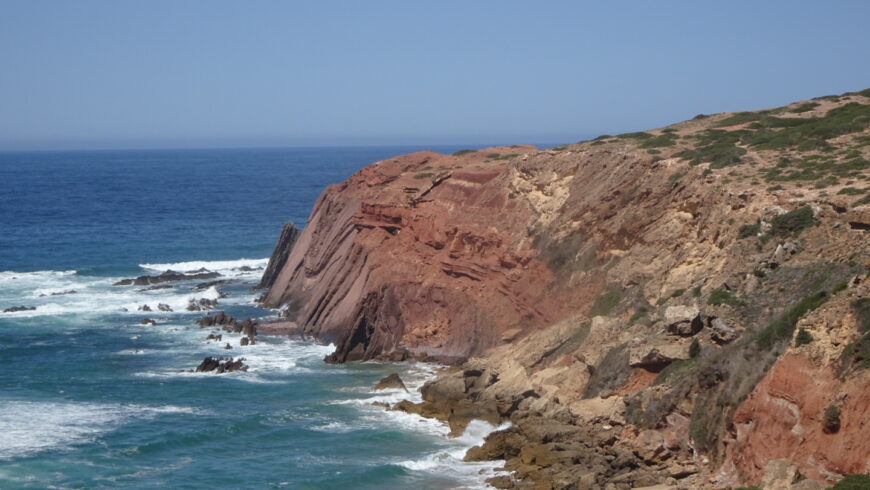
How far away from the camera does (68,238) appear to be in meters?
90.4

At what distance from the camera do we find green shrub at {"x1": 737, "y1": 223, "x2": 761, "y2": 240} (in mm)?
36875

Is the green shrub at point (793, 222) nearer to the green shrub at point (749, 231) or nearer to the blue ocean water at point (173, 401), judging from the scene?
the green shrub at point (749, 231)

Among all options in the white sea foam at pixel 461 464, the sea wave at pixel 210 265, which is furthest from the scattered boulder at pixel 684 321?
the sea wave at pixel 210 265

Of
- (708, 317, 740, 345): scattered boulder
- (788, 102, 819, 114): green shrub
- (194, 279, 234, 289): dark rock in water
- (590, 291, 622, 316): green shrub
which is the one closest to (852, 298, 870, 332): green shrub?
(708, 317, 740, 345): scattered boulder

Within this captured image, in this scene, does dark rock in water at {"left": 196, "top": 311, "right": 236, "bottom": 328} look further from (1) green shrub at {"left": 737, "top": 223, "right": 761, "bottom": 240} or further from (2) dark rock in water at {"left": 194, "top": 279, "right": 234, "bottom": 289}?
(1) green shrub at {"left": 737, "top": 223, "right": 761, "bottom": 240}

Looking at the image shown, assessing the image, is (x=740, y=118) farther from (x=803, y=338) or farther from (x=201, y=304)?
(x=201, y=304)


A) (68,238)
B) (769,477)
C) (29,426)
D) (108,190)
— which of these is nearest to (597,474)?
(769,477)

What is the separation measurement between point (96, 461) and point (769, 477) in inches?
822

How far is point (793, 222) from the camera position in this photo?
117ft

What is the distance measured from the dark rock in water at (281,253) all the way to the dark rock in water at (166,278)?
19.8 feet

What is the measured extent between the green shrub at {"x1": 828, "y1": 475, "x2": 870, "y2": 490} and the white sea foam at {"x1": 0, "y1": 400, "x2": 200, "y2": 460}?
24485 mm

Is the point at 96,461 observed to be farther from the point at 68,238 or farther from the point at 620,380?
the point at 68,238

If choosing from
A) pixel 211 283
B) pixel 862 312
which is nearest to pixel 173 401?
pixel 862 312

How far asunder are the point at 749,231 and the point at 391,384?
1496cm
